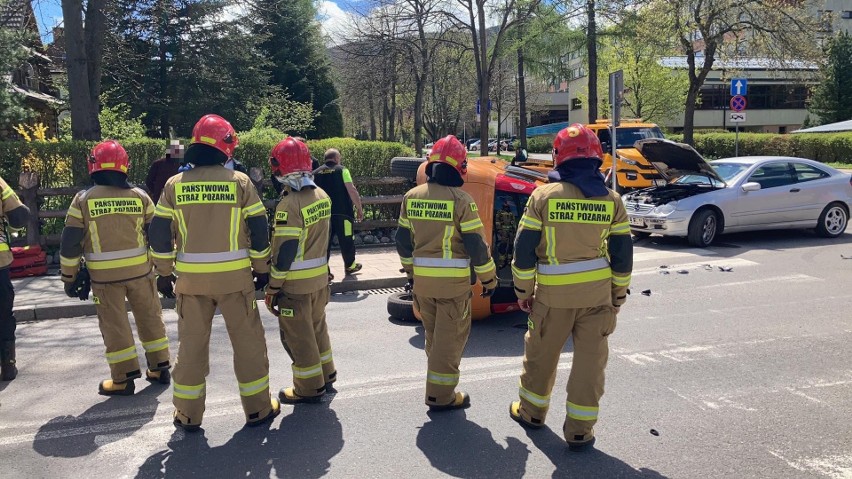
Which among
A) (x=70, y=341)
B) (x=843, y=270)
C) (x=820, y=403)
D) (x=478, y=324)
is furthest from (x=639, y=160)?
(x=70, y=341)

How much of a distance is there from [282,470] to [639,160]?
14.9 m

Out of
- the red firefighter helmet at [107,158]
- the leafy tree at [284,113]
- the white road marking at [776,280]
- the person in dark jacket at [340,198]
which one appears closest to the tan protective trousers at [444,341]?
the red firefighter helmet at [107,158]

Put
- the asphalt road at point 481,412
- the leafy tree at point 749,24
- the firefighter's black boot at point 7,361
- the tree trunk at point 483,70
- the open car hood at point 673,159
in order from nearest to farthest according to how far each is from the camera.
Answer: the asphalt road at point 481,412
the firefighter's black boot at point 7,361
the open car hood at point 673,159
the tree trunk at point 483,70
the leafy tree at point 749,24

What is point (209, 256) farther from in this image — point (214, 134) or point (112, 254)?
point (112, 254)

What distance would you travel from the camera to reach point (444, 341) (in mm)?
4406

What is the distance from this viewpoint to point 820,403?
454 cm

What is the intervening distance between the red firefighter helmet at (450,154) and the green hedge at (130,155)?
7.53 metres

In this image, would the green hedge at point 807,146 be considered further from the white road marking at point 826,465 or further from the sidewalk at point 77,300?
the white road marking at point 826,465

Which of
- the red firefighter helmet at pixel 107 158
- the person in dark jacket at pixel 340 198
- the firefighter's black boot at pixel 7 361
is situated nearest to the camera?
the red firefighter helmet at pixel 107 158

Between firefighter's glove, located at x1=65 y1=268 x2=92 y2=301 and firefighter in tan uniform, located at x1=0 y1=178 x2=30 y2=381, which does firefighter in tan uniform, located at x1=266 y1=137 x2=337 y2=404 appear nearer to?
firefighter's glove, located at x1=65 y1=268 x2=92 y2=301

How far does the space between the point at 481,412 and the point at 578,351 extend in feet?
3.15

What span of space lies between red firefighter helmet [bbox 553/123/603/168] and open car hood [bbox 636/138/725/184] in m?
6.69

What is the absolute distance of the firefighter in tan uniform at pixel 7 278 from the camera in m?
5.07

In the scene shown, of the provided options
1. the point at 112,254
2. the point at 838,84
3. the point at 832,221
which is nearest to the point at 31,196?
the point at 112,254
